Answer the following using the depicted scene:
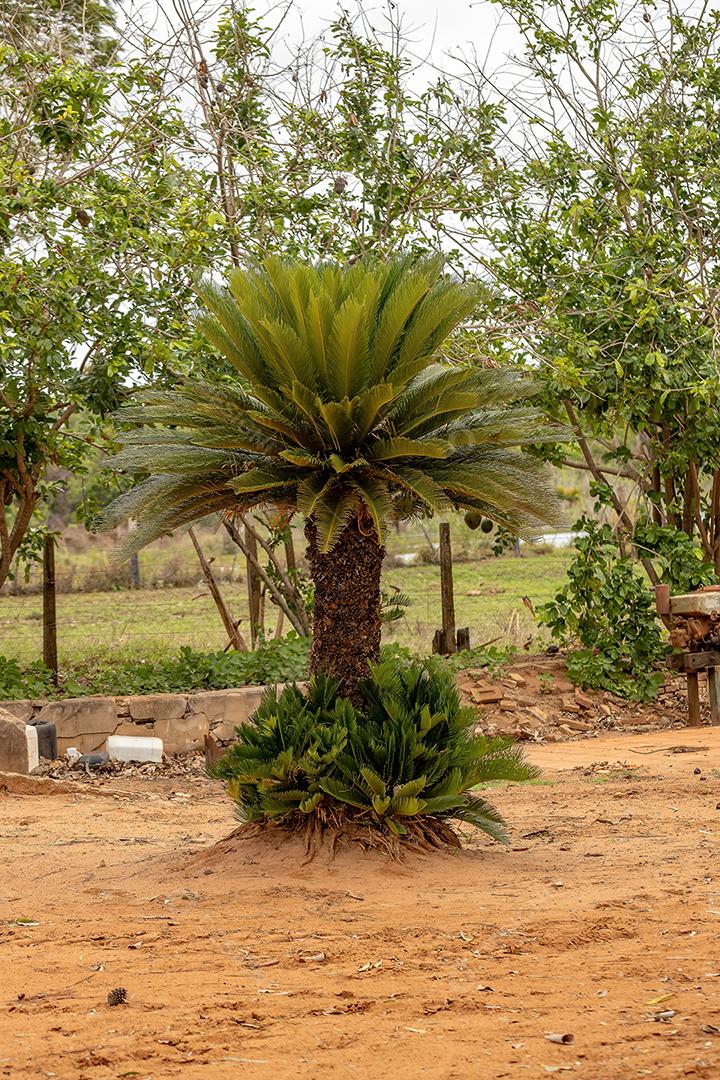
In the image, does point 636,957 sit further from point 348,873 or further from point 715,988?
point 348,873

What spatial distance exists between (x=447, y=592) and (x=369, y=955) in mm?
8073

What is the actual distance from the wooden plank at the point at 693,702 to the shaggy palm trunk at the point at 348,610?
6.24m

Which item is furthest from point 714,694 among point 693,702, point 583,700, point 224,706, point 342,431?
point 342,431

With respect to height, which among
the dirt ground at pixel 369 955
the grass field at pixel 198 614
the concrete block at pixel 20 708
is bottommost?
the dirt ground at pixel 369 955

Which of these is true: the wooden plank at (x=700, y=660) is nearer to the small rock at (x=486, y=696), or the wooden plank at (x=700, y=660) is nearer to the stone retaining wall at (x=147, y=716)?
the small rock at (x=486, y=696)

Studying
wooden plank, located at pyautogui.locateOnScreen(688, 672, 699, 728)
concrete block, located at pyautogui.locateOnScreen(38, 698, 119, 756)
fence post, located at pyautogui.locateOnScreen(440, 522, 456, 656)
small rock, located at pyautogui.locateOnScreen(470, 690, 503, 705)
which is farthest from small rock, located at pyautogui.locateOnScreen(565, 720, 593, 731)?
concrete block, located at pyautogui.locateOnScreen(38, 698, 119, 756)

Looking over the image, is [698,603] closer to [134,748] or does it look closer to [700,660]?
[700,660]

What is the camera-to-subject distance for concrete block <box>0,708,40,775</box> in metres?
9.82

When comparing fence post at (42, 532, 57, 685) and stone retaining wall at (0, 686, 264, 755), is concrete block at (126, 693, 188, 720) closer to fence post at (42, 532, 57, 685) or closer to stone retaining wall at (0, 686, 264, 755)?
stone retaining wall at (0, 686, 264, 755)

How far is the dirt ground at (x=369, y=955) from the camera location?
153 inches

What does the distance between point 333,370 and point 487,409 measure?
4.84 feet

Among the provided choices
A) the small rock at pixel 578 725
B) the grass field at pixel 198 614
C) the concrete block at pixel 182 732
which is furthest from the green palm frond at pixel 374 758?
the grass field at pixel 198 614

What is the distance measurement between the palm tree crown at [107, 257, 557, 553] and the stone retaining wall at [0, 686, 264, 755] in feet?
13.5

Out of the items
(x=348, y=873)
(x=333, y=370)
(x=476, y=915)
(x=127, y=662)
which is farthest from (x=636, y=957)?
(x=127, y=662)
